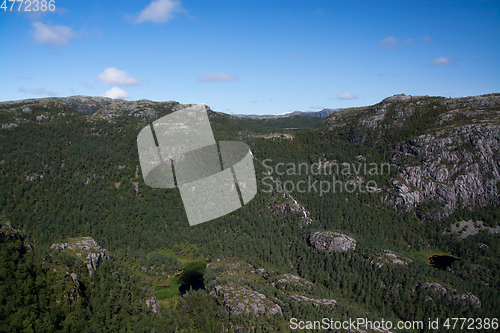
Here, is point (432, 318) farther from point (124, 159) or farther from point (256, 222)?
point (124, 159)

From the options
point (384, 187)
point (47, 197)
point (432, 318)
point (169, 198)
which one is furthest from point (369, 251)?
point (47, 197)

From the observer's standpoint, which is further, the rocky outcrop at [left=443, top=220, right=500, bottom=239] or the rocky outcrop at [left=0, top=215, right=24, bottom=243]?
the rocky outcrop at [left=443, top=220, right=500, bottom=239]

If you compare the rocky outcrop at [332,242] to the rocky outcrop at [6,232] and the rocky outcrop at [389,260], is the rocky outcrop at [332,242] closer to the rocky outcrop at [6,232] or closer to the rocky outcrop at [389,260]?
the rocky outcrop at [389,260]

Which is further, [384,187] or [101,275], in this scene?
[384,187]

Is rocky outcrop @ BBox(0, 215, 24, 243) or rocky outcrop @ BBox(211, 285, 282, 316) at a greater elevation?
rocky outcrop @ BBox(0, 215, 24, 243)

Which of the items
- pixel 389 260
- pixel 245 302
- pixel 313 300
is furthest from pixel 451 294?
pixel 245 302

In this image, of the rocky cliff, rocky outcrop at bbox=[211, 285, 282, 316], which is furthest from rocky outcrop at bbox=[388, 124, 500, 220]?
rocky outcrop at bbox=[211, 285, 282, 316]

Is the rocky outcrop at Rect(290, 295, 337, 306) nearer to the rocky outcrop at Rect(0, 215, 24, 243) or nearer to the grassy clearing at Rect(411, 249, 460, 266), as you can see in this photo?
the rocky outcrop at Rect(0, 215, 24, 243)
